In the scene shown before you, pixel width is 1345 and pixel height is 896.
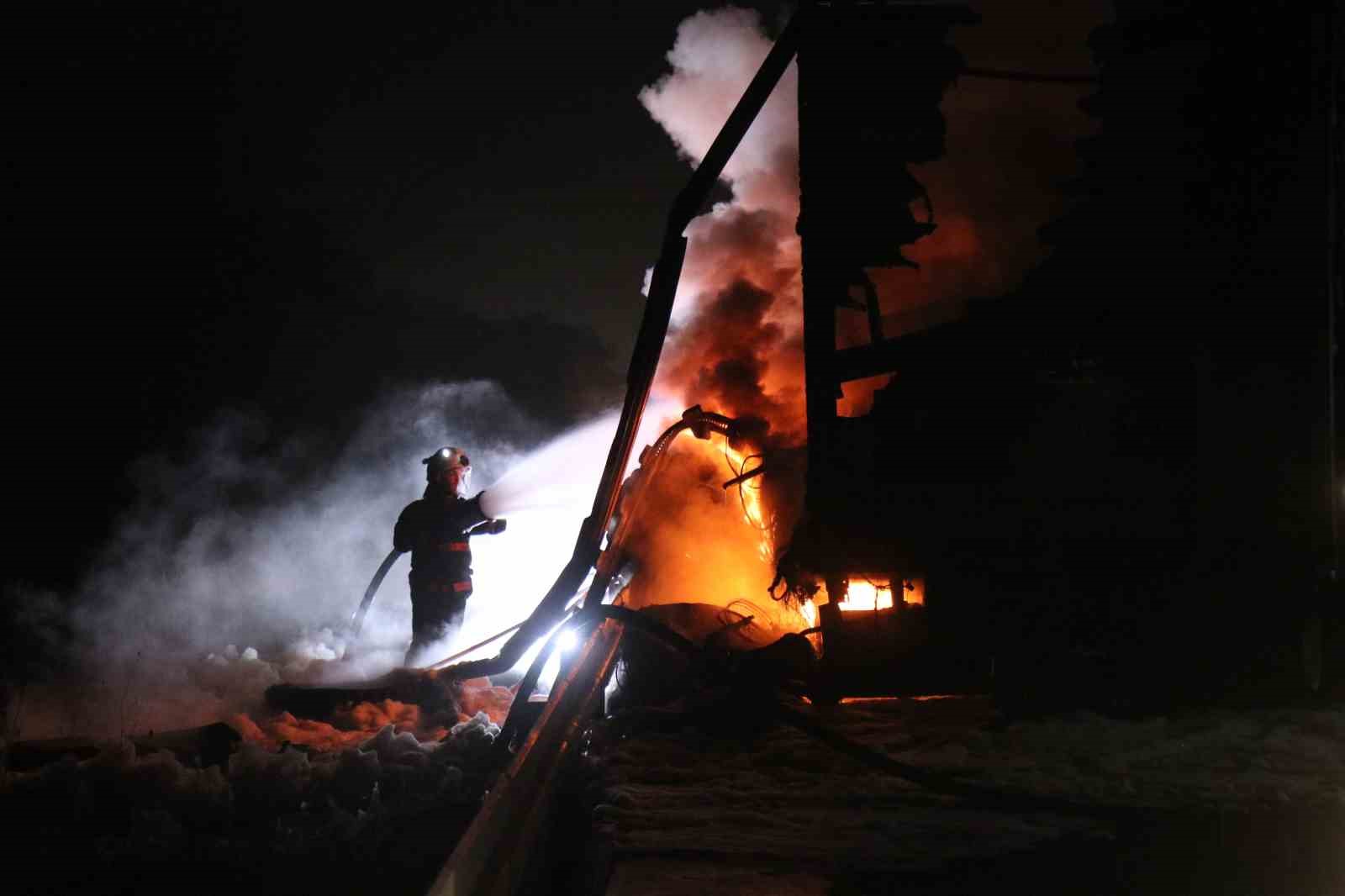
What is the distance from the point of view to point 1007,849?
4777 mm

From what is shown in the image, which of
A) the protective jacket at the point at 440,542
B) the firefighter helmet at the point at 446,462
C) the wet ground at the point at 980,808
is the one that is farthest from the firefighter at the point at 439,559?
the wet ground at the point at 980,808

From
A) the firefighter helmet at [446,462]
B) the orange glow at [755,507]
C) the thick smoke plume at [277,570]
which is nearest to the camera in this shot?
the thick smoke plume at [277,570]

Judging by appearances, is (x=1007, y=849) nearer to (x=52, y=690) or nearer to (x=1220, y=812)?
(x=1220, y=812)

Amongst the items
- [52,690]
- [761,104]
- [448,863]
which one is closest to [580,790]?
[448,863]

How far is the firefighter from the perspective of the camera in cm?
1278

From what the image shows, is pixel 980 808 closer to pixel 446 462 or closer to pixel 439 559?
pixel 439 559

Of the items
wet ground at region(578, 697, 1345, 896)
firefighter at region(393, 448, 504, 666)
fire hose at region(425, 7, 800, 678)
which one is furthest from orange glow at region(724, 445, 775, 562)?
wet ground at region(578, 697, 1345, 896)

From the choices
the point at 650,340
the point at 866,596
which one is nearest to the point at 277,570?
the point at 650,340

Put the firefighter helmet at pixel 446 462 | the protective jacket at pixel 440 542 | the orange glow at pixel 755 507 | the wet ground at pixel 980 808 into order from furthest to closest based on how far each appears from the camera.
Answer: the firefighter helmet at pixel 446 462 → the orange glow at pixel 755 507 → the protective jacket at pixel 440 542 → the wet ground at pixel 980 808

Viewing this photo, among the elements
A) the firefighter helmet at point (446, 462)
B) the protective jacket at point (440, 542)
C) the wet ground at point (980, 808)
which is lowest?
the wet ground at point (980, 808)

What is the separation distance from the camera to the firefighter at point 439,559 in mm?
12781

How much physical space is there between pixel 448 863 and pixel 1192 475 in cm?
906

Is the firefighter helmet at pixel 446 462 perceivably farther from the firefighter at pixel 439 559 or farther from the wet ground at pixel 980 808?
the wet ground at pixel 980 808

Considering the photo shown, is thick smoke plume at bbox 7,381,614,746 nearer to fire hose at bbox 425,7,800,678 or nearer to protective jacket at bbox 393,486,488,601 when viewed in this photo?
protective jacket at bbox 393,486,488,601
